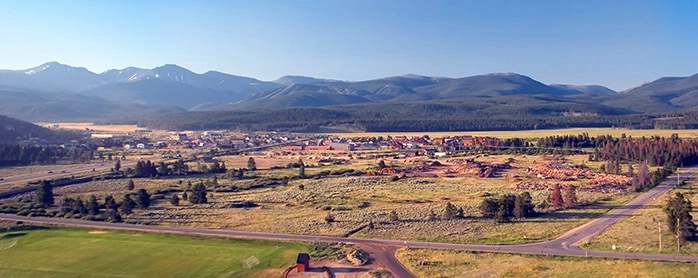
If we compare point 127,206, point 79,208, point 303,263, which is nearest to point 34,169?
point 79,208

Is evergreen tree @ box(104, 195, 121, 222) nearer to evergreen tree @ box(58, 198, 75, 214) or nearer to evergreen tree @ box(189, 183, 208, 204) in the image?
evergreen tree @ box(58, 198, 75, 214)

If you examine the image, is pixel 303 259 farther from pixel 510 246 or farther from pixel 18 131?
pixel 18 131

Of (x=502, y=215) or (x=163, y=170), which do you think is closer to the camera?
(x=502, y=215)

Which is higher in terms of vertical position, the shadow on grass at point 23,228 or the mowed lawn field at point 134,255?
the shadow on grass at point 23,228

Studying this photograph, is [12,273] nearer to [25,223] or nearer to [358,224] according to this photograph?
[25,223]

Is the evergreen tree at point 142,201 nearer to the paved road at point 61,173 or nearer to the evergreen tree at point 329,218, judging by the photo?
the evergreen tree at point 329,218

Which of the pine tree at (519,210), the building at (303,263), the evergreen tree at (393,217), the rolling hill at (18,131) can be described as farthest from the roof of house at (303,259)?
the rolling hill at (18,131)

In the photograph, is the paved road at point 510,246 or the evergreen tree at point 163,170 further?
the evergreen tree at point 163,170
